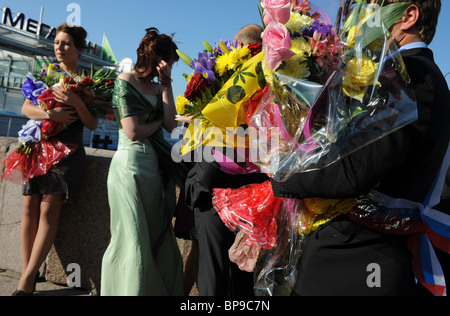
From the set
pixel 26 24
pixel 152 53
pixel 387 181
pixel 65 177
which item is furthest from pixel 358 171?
pixel 26 24

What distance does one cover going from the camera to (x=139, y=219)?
312 centimetres

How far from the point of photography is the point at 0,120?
8.04m

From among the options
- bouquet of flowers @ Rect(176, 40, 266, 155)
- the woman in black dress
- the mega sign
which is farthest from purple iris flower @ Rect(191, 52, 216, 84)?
the mega sign

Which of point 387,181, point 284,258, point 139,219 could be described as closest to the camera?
point 387,181

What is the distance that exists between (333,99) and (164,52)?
2.18 meters

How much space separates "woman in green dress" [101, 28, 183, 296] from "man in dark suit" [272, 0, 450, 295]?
5.94 feet

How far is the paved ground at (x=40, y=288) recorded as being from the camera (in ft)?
11.8

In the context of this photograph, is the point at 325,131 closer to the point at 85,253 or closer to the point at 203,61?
the point at 203,61

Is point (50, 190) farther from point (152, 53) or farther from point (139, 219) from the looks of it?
point (152, 53)

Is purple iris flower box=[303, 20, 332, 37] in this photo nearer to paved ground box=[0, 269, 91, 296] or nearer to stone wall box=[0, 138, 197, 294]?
stone wall box=[0, 138, 197, 294]

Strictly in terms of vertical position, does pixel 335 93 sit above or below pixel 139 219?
above

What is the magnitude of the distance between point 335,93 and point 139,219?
2199 millimetres

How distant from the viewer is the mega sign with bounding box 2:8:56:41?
34531mm

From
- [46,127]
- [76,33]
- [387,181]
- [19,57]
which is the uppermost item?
[19,57]
